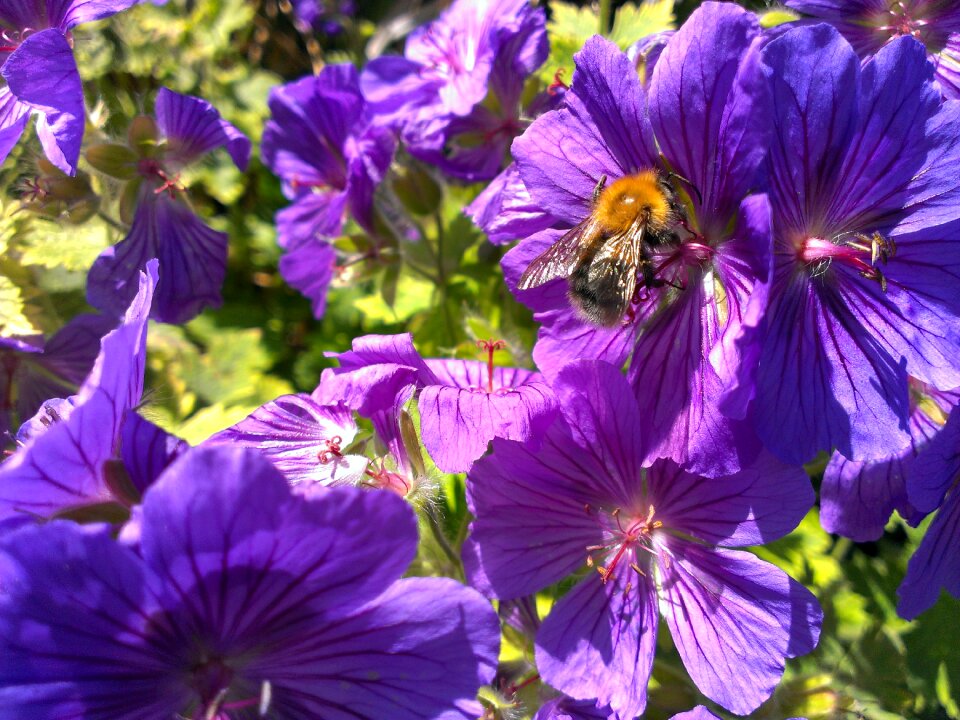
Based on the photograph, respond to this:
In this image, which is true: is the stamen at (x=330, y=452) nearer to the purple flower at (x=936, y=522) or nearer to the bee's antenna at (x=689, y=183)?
the bee's antenna at (x=689, y=183)

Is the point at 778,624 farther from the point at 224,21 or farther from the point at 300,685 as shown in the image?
the point at 224,21

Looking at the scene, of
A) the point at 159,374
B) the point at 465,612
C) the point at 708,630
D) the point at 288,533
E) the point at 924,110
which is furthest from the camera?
the point at 159,374

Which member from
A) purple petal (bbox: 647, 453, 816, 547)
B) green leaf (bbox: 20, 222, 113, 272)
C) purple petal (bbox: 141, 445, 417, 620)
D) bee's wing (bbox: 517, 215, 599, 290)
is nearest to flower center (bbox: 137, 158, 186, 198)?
green leaf (bbox: 20, 222, 113, 272)

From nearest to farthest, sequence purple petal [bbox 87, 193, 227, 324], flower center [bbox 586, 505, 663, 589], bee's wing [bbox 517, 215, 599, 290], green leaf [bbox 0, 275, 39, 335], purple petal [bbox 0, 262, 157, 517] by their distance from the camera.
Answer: purple petal [bbox 0, 262, 157, 517], bee's wing [bbox 517, 215, 599, 290], flower center [bbox 586, 505, 663, 589], green leaf [bbox 0, 275, 39, 335], purple petal [bbox 87, 193, 227, 324]

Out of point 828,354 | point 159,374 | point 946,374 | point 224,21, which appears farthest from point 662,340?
point 224,21

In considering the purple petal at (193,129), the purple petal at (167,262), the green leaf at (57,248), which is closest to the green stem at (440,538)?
the purple petal at (167,262)

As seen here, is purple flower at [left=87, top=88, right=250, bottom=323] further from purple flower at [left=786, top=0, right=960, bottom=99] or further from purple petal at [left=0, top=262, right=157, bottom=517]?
purple flower at [left=786, top=0, right=960, bottom=99]

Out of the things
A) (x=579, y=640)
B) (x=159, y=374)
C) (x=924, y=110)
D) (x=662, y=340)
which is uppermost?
(x=924, y=110)
